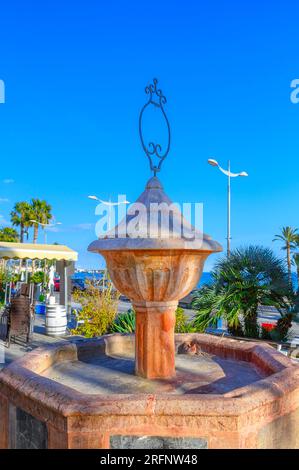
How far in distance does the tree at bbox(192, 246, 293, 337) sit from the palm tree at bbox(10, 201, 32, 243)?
143ft

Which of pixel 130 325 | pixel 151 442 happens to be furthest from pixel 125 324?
pixel 151 442

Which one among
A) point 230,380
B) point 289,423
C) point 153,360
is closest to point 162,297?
point 153,360

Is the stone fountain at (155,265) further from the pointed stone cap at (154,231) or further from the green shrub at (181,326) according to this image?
the green shrub at (181,326)

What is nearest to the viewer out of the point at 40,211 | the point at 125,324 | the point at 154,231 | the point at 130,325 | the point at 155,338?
the point at 154,231

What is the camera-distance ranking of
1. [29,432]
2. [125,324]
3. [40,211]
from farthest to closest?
[40,211] → [125,324] → [29,432]

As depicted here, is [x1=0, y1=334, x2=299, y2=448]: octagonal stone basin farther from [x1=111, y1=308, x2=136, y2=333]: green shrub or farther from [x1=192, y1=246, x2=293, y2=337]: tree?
[x1=192, y1=246, x2=293, y2=337]: tree

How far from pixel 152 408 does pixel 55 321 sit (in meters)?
9.51

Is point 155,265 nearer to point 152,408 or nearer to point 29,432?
point 152,408

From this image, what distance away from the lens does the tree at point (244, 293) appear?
395 inches

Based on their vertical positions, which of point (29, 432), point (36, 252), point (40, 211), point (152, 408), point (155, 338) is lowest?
point (29, 432)

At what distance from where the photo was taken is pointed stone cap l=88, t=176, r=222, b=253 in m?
3.74

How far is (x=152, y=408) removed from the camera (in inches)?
112

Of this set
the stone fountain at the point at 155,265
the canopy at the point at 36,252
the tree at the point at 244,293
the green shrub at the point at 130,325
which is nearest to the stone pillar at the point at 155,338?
the stone fountain at the point at 155,265

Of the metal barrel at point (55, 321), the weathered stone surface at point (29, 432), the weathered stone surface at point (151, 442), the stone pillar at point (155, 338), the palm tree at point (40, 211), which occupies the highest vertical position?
the palm tree at point (40, 211)
